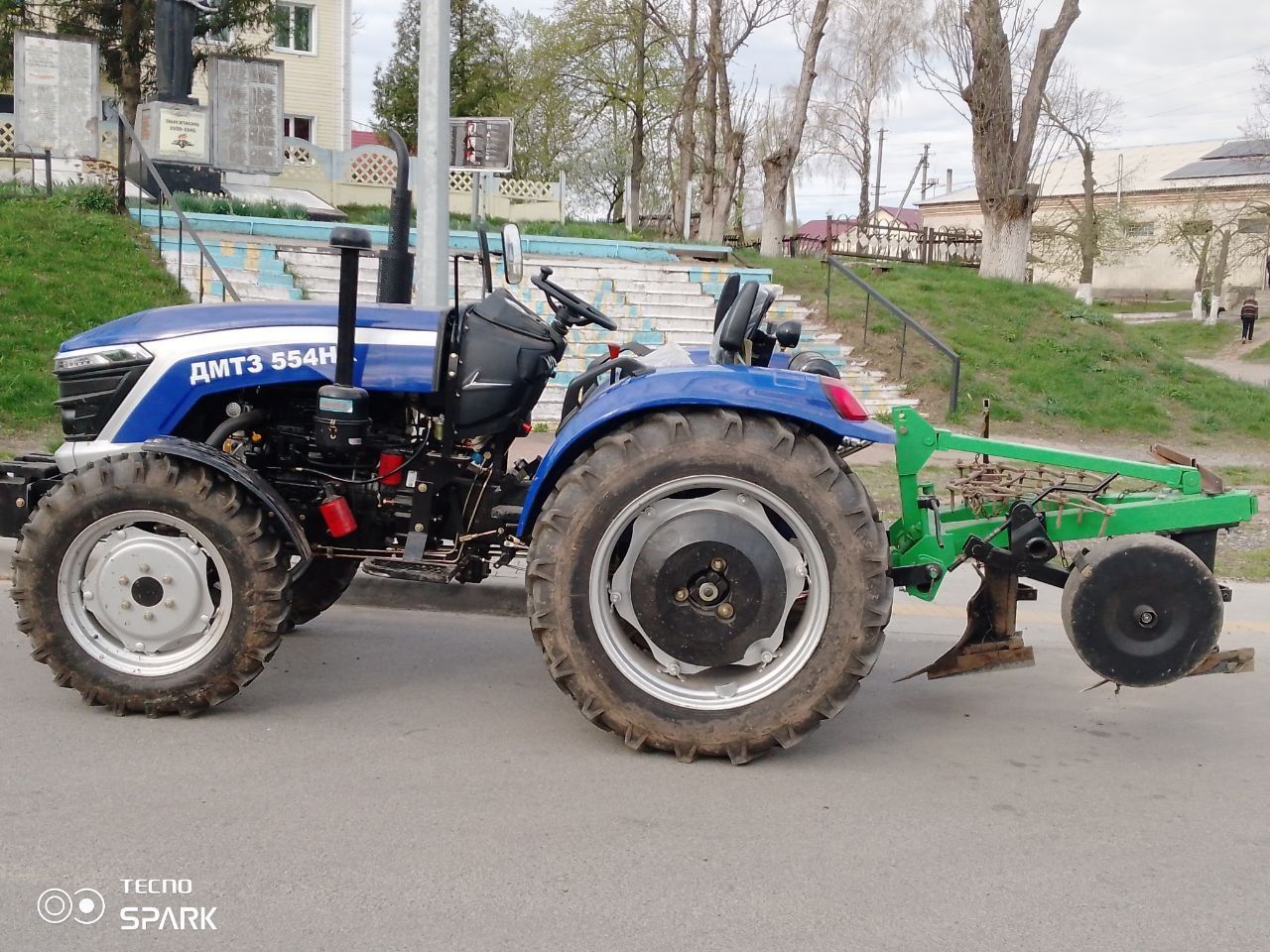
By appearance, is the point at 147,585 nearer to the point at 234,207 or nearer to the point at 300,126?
the point at 234,207

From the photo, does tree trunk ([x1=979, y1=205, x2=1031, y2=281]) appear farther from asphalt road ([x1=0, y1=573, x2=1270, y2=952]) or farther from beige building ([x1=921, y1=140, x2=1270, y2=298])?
beige building ([x1=921, y1=140, x2=1270, y2=298])

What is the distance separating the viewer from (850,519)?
13.6 ft

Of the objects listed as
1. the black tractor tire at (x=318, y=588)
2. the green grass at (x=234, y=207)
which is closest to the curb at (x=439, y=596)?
the black tractor tire at (x=318, y=588)

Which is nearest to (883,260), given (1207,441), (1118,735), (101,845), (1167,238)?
(1207,441)

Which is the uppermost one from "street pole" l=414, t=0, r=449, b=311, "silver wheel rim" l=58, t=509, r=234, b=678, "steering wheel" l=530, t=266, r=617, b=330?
"street pole" l=414, t=0, r=449, b=311

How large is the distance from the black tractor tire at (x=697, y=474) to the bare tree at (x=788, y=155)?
21.1 meters

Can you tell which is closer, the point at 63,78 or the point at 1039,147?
the point at 63,78

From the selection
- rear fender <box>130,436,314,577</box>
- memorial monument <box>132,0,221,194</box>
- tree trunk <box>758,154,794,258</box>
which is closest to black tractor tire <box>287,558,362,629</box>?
rear fender <box>130,436,314,577</box>

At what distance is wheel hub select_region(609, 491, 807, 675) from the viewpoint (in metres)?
4.19

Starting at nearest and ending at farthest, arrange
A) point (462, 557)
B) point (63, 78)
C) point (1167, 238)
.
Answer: point (462, 557)
point (63, 78)
point (1167, 238)

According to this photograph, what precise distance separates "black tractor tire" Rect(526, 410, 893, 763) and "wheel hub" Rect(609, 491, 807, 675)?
152mm

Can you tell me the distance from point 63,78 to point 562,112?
18.6m

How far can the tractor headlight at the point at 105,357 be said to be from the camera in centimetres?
455

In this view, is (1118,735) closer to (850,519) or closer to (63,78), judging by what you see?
(850,519)
